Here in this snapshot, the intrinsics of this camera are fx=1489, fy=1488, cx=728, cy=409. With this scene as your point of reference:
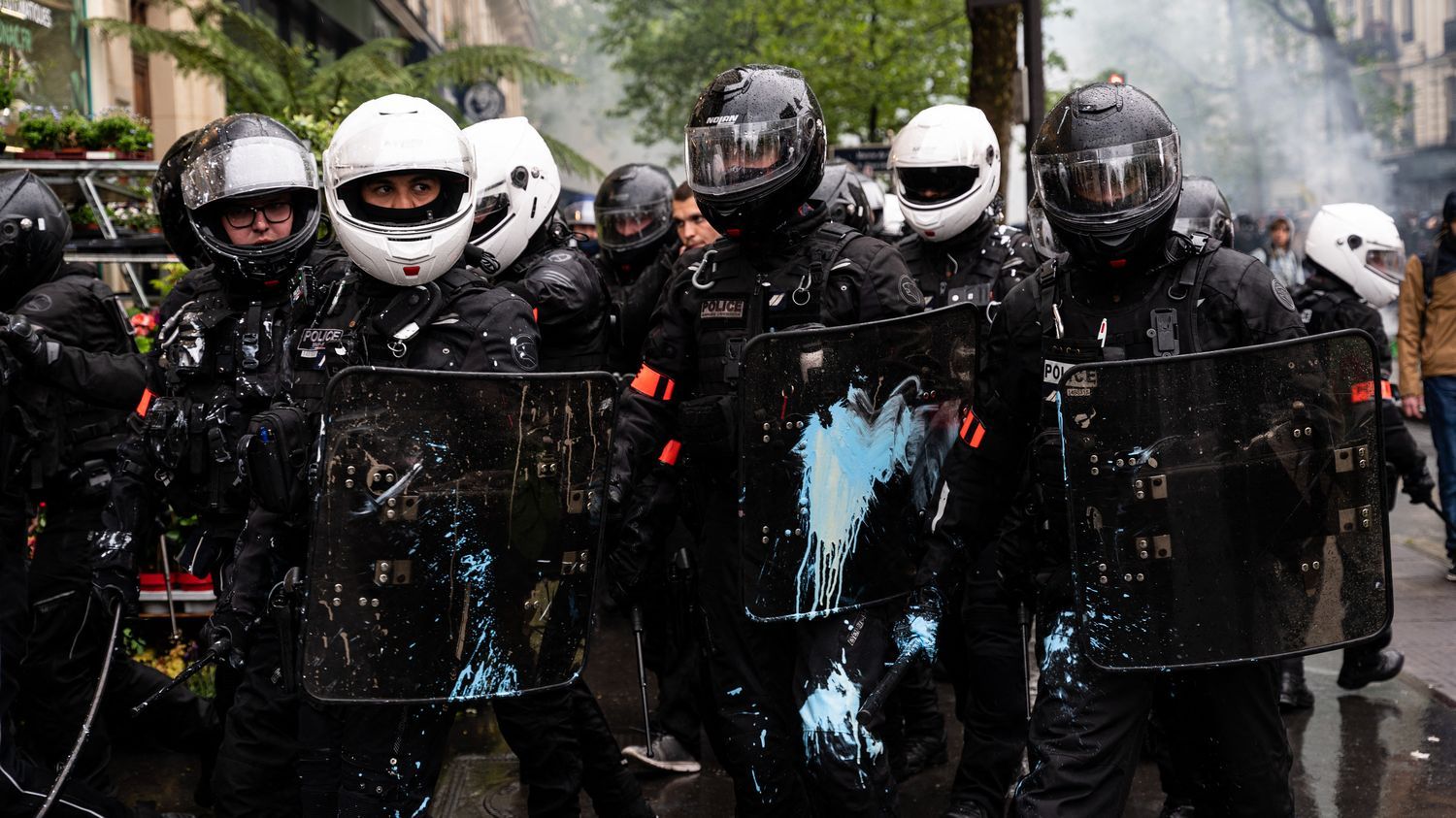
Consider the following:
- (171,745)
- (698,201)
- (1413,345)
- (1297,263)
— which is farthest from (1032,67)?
(1297,263)

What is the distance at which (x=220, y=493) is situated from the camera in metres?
3.82

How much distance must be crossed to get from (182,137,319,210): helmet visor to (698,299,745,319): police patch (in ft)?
3.77

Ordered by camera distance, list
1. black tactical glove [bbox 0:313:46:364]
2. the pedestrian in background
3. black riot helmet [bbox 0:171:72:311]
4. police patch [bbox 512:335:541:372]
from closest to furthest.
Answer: police patch [bbox 512:335:541:372]
black tactical glove [bbox 0:313:46:364]
black riot helmet [bbox 0:171:72:311]
the pedestrian in background

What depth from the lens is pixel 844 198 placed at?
630 centimetres

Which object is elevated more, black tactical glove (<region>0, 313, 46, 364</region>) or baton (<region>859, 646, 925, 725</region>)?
black tactical glove (<region>0, 313, 46, 364</region>)

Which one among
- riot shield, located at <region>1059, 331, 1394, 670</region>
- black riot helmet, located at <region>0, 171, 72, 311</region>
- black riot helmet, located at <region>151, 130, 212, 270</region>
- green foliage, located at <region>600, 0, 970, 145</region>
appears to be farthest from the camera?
green foliage, located at <region>600, 0, 970, 145</region>

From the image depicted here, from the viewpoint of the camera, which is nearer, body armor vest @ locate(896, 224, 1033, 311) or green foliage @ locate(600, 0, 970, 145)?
body armor vest @ locate(896, 224, 1033, 311)

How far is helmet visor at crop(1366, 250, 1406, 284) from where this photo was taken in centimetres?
622

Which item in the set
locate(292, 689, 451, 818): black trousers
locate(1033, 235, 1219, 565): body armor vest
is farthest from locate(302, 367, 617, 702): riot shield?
locate(1033, 235, 1219, 565): body armor vest

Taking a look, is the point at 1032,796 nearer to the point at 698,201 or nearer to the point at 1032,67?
the point at 698,201

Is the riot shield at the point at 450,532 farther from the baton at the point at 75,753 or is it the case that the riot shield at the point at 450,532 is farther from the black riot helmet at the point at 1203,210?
the black riot helmet at the point at 1203,210

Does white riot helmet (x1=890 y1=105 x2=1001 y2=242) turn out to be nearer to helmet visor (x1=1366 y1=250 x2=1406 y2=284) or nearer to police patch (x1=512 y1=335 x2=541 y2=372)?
helmet visor (x1=1366 y1=250 x2=1406 y2=284)

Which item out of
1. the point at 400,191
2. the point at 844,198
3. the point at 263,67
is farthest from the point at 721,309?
the point at 263,67

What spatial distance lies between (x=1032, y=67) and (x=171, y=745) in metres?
6.71
